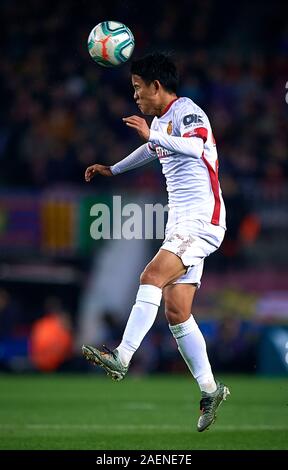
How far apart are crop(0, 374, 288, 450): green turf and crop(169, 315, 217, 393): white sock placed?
0.58m

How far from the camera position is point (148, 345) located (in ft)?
61.8

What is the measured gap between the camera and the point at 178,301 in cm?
846

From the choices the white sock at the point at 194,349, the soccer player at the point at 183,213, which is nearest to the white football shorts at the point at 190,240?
the soccer player at the point at 183,213

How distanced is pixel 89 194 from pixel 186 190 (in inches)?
420

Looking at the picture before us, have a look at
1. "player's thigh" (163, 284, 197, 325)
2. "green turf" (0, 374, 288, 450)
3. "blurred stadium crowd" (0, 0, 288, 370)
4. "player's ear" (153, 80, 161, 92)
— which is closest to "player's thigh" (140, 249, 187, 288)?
"player's thigh" (163, 284, 197, 325)

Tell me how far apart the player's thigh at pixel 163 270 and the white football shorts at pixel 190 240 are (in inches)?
1.9

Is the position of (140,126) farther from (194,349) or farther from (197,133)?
(194,349)

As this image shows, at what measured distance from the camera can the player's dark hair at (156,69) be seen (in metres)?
8.45

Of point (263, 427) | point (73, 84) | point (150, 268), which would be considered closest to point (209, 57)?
point (73, 84)

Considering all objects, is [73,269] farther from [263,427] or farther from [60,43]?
[263,427]

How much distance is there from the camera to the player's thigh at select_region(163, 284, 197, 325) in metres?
8.45

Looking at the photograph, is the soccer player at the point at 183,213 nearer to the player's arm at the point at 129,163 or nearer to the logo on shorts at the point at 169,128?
the logo on shorts at the point at 169,128

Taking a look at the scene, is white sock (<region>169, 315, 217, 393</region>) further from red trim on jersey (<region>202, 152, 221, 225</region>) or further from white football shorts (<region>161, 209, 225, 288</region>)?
red trim on jersey (<region>202, 152, 221, 225</region>)

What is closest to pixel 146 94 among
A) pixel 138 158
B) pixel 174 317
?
pixel 138 158
